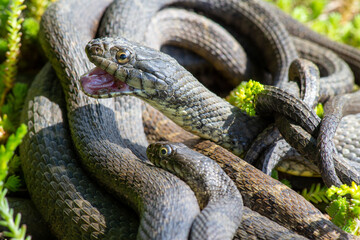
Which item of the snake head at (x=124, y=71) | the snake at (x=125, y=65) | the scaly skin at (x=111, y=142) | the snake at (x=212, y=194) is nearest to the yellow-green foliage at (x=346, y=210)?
the snake at (x=212, y=194)

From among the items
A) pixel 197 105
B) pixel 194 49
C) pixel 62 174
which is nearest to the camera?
pixel 62 174

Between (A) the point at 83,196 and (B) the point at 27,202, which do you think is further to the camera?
(B) the point at 27,202

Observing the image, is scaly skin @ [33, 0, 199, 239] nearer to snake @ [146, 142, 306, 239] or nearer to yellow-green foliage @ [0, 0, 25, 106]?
snake @ [146, 142, 306, 239]

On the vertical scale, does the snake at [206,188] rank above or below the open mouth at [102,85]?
below

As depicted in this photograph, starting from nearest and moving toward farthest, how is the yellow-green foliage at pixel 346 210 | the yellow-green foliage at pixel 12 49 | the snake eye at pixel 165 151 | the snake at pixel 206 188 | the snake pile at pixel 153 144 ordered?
the snake at pixel 206 188 < the yellow-green foliage at pixel 346 210 < the snake pile at pixel 153 144 < the snake eye at pixel 165 151 < the yellow-green foliage at pixel 12 49

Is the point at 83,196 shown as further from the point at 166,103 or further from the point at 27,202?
the point at 166,103

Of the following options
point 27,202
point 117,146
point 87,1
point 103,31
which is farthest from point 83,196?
point 87,1

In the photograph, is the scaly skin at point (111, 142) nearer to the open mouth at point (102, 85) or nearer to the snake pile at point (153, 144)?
the snake pile at point (153, 144)

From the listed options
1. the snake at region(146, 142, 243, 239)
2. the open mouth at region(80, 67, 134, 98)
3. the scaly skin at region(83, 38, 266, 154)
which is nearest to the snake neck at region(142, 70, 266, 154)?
the scaly skin at region(83, 38, 266, 154)
